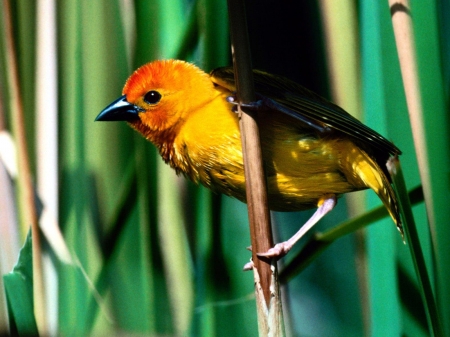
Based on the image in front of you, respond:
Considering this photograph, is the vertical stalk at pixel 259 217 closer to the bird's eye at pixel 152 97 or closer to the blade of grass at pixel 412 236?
the blade of grass at pixel 412 236

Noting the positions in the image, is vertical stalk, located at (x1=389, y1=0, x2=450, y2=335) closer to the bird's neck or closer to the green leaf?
the bird's neck

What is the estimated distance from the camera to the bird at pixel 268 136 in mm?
1135

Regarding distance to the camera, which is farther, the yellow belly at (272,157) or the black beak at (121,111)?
the black beak at (121,111)

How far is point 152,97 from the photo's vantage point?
1.25 metres

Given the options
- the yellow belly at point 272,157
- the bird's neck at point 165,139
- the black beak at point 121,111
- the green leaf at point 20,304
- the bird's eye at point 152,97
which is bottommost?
the green leaf at point 20,304

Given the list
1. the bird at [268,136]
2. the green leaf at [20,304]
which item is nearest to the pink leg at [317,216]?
the bird at [268,136]

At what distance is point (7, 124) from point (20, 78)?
13 centimetres

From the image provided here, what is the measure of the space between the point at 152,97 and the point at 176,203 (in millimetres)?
311

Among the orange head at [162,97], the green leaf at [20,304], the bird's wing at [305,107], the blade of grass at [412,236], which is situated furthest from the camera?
the green leaf at [20,304]

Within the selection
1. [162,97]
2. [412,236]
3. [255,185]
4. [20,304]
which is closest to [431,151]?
[412,236]

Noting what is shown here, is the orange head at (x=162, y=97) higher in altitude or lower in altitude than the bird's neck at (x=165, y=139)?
higher

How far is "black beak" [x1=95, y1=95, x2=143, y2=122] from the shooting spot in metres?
1.25

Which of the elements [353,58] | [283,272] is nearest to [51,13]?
[353,58]

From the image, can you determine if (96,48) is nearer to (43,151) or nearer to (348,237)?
(43,151)
